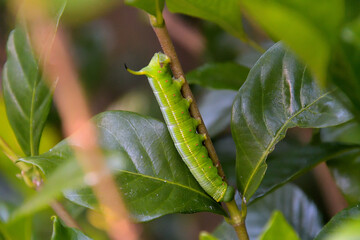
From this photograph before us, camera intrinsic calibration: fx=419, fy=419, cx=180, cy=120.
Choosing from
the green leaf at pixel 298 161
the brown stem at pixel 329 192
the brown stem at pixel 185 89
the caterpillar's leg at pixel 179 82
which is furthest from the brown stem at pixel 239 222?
the brown stem at pixel 329 192

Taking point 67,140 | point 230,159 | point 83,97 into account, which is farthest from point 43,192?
point 83,97

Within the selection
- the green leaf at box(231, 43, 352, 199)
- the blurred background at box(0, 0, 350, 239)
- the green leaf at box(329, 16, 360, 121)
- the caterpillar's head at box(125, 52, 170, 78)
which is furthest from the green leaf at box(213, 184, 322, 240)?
the green leaf at box(329, 16, 360, 121)

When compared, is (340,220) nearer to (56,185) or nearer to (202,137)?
(202,137)

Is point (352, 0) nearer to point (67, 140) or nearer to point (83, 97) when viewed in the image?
point (67, 140)

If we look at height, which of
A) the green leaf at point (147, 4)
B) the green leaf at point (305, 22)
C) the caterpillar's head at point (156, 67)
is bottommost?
the caterpillar's head at point (156, 67)

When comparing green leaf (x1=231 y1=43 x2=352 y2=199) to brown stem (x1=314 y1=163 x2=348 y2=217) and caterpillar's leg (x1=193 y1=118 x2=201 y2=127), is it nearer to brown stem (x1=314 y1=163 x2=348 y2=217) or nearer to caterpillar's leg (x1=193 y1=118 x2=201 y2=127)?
caterpillar's leg (x1=193 y1=118 x2=201 y2=127)

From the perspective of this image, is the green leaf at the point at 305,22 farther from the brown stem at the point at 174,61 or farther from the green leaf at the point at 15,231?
the green leaf at the point at 15,231
